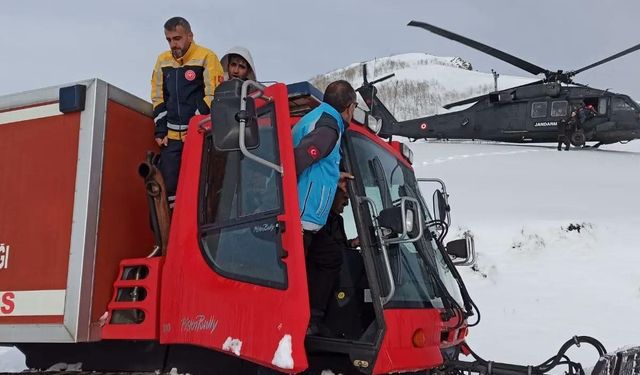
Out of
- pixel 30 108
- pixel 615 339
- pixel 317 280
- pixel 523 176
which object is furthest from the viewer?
pixel 523 176

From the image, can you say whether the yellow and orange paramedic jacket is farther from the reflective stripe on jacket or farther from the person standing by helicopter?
the person standing by helicopter

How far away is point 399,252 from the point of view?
346 centimetres

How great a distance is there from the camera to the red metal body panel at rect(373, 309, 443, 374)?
9.84 feet

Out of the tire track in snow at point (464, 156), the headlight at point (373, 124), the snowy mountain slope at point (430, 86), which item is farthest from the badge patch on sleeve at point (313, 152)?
the snowy mountain slope at point (430, 86)

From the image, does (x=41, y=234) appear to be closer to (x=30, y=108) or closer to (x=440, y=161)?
(x=30, y=108)

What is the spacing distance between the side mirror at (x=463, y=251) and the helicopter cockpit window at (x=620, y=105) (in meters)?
19.6

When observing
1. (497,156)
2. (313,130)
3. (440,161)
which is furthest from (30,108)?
(497,156)

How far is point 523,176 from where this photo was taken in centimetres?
1833

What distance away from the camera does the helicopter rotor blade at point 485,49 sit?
15.5m

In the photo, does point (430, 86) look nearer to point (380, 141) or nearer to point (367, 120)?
point (380, 141)

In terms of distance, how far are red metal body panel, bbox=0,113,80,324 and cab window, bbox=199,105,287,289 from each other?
2.44ft

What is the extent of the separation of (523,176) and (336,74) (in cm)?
7264

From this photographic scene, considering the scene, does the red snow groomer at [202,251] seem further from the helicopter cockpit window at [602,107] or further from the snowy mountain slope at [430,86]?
the snowy mountain slope at [430,86]

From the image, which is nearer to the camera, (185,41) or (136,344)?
(136,344)
